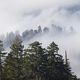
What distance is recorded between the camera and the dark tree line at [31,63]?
92438 millimetres

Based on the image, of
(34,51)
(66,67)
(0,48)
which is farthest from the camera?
(66,67)

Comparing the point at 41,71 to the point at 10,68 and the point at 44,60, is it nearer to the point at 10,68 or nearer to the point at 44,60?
the point at 44,60

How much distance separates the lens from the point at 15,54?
3671 inches

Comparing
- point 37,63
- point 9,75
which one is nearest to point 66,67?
point 37,63

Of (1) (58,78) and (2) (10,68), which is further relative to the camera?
(1) (58,78)

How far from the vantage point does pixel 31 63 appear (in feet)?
311

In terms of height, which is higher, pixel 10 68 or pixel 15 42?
pixel 15 42

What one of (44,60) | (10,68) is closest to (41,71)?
(44,60)

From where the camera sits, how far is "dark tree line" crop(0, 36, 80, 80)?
9244cm

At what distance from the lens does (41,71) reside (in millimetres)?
97125

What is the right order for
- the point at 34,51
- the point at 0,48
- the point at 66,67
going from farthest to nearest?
the point at 66,67
the point at 34,51
the point at 0,48

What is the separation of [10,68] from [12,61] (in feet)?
5.51

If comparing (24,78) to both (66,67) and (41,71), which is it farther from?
(66,67)

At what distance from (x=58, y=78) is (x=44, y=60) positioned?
7086mm
